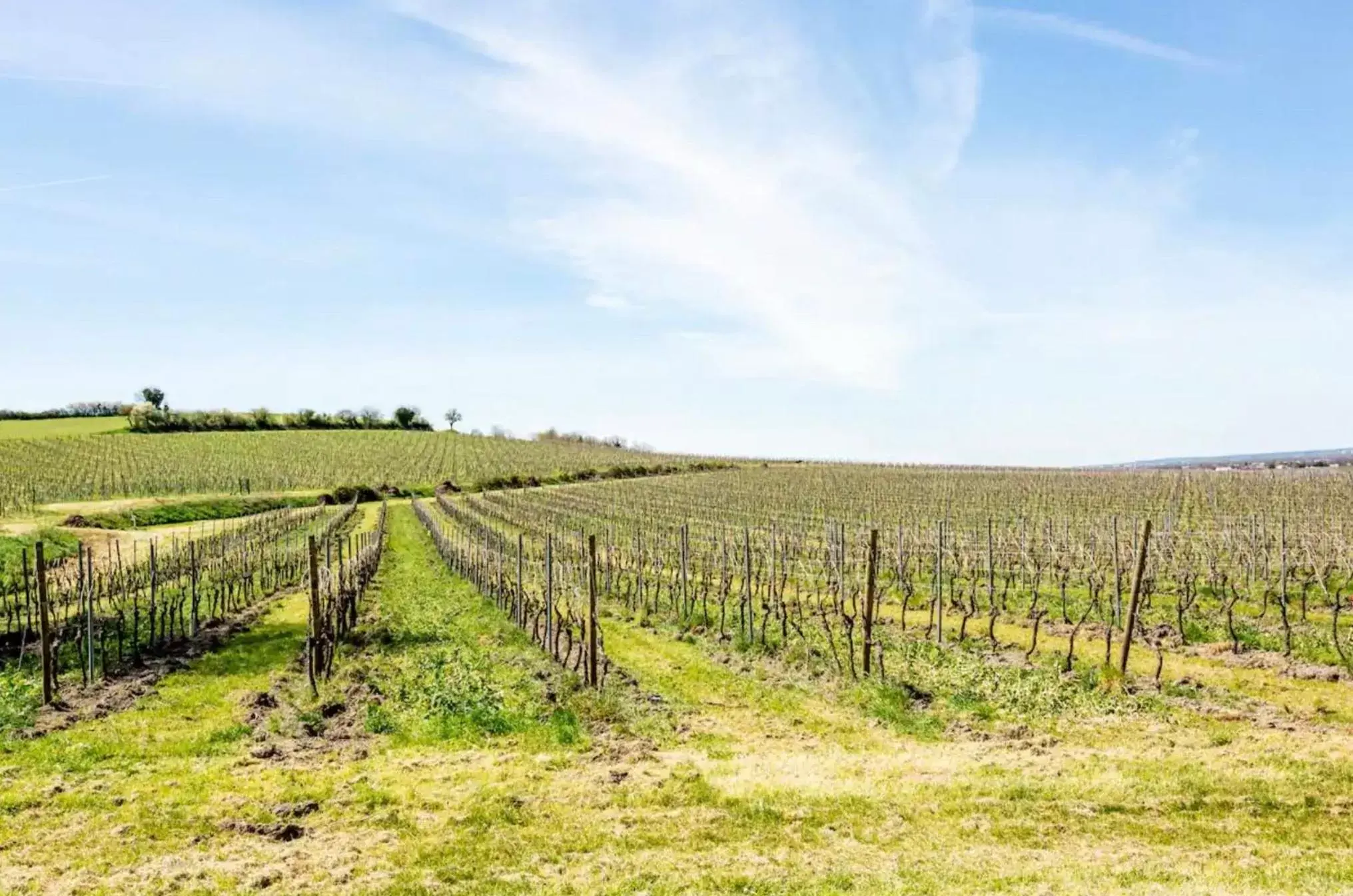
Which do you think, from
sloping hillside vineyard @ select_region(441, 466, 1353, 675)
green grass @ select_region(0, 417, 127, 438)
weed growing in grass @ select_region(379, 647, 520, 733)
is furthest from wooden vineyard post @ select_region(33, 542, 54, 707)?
green grass @ select_region(0, 417, 127, 438)

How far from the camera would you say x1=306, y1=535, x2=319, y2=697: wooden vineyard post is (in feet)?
46.0

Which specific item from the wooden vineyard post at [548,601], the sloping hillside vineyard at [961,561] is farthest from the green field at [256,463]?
the wooden vineyard post at [548,601]

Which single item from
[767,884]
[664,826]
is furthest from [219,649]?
[767,884]

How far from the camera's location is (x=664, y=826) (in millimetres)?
8266

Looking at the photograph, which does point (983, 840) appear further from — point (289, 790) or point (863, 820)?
point (289, 790)

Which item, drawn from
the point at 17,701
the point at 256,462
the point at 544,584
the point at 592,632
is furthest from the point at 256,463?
the point at 592,632

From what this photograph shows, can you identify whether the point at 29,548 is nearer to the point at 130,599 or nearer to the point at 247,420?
the point at 130,599

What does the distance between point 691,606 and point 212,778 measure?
544 inches

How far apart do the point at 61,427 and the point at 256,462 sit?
4146 centimetres

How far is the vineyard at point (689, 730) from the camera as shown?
24.5 ft

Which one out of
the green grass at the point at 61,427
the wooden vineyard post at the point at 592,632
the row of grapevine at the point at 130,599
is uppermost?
the green grass at the point at 61,427

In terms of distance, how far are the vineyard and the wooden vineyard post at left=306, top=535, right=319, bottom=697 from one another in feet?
0.57

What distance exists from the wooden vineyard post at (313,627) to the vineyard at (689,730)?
0.57ft

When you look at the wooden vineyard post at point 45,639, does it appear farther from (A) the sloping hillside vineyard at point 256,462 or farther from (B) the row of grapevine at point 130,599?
(A) the sloping hillside vineyard at point 256,462
